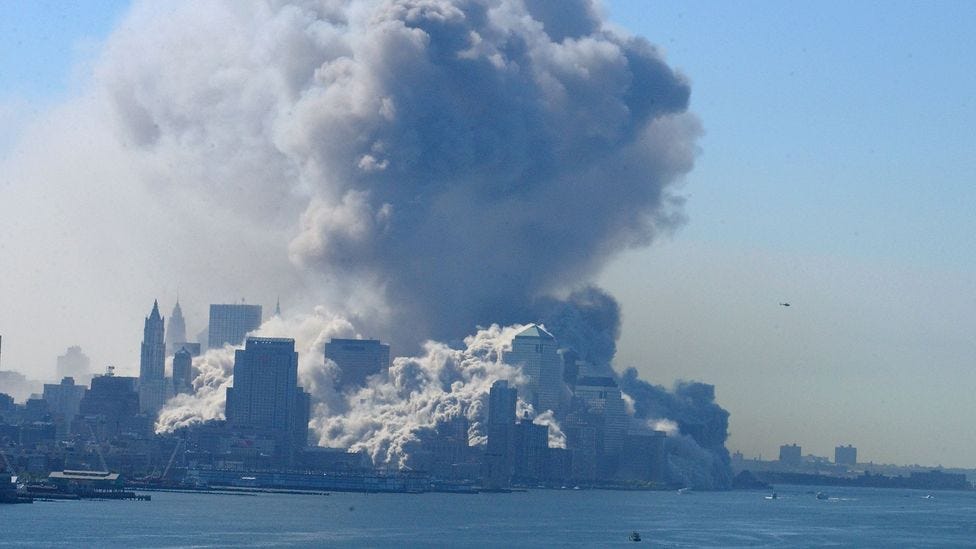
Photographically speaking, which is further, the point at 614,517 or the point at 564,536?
the point at 614,517

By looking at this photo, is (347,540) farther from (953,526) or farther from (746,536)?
(953,526)

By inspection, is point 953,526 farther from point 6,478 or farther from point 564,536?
point 6,478

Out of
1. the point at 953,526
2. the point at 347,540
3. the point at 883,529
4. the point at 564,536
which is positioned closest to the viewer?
the point at 347,540

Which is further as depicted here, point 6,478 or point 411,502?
point 411,502

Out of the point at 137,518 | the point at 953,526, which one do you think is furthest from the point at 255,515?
the point at 953,526

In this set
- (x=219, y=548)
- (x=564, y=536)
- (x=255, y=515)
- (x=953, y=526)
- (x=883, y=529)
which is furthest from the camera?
(x=953, y=526)

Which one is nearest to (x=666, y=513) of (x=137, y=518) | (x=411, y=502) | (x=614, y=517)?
(x=614, y=517)

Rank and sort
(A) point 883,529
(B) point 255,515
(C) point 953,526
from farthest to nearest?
(C) point 953,526
(A) point 883,529
(B) point 255,515

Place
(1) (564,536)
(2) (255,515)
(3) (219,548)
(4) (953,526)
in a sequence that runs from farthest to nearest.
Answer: (4) (953,526) < (2) (255,515) < (1) (564,536) < (3) (219,548)
